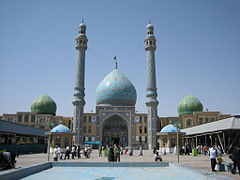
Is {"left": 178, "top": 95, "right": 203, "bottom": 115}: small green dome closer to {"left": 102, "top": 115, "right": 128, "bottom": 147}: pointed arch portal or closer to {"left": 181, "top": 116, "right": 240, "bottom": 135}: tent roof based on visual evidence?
{"left": 102, "top": 115, "right": 128, "bottom": 147}: pointed arch portal

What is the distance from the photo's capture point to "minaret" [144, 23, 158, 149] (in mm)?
35750

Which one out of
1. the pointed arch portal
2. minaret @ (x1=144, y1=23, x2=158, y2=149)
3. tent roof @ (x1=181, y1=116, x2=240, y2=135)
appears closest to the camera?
tent roof @ (x1=181, y1=116, x2=240, y2=135)

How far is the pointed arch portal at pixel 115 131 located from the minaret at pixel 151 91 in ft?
17.8

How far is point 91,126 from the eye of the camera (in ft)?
135

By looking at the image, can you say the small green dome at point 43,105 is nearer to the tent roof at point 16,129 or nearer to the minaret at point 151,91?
the tent roof at point 16,129

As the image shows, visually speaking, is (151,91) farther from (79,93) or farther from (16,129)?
(16,129)

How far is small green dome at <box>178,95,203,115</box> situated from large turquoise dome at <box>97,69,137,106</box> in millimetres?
9551

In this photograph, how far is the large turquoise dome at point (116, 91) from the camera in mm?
40000

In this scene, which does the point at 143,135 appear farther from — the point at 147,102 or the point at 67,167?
the point at 67,167

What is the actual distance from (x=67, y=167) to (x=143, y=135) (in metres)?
31.2

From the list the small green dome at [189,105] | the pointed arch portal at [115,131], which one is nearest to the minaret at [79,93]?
the pointed arch portal at [115,131]

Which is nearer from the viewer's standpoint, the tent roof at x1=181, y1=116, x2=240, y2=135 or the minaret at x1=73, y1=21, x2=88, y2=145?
the tent roof at x1=181, y1=116, x2=240, y2=135

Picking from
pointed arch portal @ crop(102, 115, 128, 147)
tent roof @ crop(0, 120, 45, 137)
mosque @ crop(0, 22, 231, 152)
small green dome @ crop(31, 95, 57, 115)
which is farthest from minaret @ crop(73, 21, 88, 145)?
small green dome @ crop(31, 95, 57, 115)

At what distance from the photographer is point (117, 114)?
38938mm
